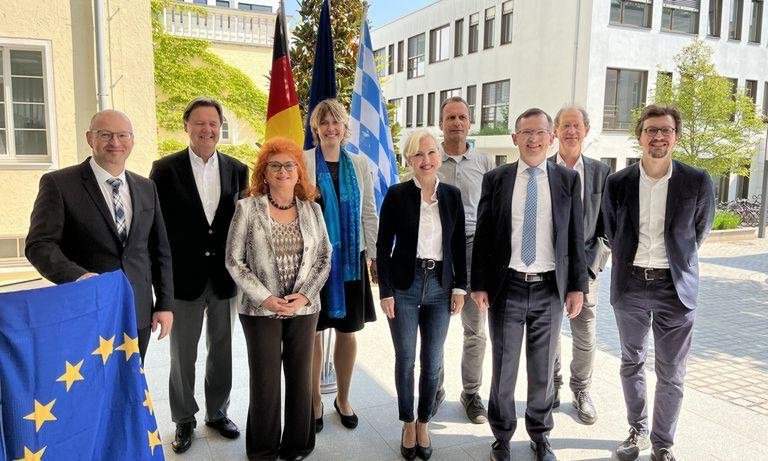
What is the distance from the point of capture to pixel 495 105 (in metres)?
21.0

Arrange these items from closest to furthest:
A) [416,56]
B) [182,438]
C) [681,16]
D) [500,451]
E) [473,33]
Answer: [500,451] → [182,438] → [681,16] → [473,33] → [416,56]

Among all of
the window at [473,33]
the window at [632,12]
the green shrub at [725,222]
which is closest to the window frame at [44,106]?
the green shrub at [725,222]

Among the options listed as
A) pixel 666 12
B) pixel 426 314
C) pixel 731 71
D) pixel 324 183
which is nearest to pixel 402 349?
pixel 426 314

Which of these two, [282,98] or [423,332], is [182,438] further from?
[282,98]

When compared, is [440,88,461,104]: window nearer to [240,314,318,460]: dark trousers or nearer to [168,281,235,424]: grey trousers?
[168,281,235,424]: grey trousers

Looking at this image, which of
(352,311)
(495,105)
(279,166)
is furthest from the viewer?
(495,105)

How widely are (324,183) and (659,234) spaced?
1936 mm

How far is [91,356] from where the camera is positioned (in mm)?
2195

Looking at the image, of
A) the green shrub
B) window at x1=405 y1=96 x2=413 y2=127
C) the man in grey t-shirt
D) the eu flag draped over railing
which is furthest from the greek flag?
window at x1=405 y1=96 x2=413 y2=127

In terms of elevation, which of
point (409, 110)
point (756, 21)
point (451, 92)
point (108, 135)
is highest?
point (756, 21)

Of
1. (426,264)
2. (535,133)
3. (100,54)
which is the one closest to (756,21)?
(100,54)

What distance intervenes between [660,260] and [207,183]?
8.62 ft

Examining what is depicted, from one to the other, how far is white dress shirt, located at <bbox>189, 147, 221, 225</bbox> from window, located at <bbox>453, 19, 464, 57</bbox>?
824 inches

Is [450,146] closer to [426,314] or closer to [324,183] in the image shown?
[324,183]
